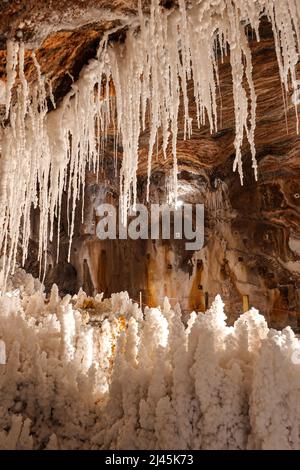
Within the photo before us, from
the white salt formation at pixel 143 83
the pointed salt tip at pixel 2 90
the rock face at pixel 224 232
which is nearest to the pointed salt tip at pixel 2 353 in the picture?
the white salt formation at pixel 143 83

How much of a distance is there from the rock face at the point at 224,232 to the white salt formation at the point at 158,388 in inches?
182

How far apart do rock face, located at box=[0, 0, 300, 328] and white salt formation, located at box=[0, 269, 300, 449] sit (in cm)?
462

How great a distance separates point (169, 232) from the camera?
13.0 m

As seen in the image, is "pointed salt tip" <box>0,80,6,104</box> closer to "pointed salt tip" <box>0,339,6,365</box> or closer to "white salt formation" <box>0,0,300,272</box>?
"white salt formation" <box>0,0,300,272</box>

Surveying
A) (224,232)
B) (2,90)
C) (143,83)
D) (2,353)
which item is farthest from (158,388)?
(224,232)

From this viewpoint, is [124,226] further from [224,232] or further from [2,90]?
[224,232]

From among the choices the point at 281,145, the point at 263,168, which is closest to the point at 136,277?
the point at 263,168

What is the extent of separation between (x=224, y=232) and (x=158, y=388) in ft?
29.7

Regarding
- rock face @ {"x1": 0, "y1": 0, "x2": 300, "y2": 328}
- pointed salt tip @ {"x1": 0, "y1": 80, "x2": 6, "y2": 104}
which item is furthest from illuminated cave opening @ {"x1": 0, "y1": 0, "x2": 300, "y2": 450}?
rock face @ {"x1": 0, "y1": 0, "x2": 300, "y2": 328}

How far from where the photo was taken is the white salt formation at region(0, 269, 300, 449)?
2230mm

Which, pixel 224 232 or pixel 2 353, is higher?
pixel 224 232

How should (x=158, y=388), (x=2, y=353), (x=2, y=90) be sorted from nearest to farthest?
1. (x=158, y=388)
2. (x=2, y=90)
3. (x=2, y=353)

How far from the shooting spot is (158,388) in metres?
2.54

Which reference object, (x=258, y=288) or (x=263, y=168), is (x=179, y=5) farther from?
(x=258, y=288)
